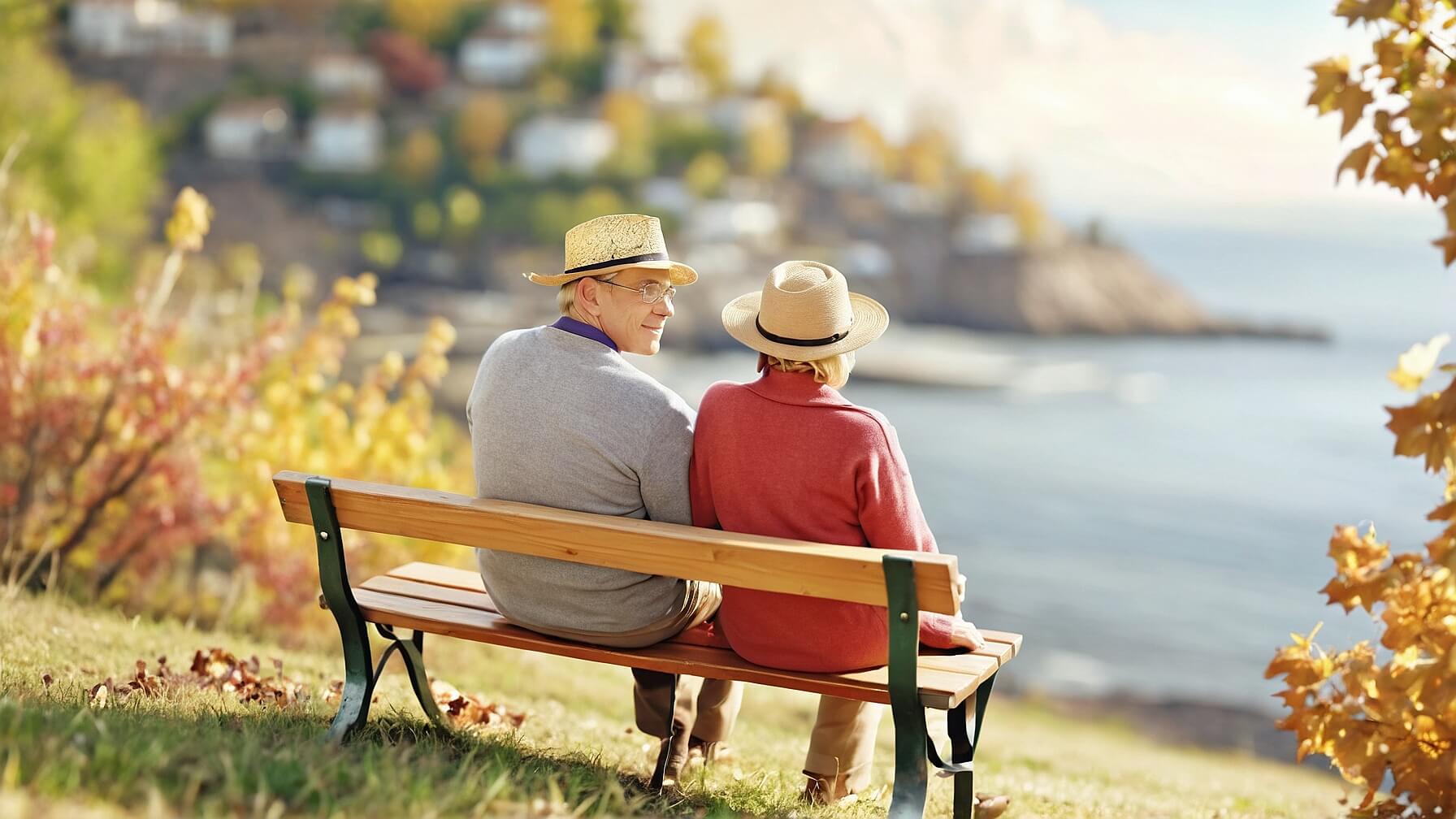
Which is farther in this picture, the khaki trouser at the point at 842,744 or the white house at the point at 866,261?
the white house at the point at 866,261

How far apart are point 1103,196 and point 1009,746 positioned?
250 ft

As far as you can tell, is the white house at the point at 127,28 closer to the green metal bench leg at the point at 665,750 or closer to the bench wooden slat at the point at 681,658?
the bench wooden slat at the point at 681,658

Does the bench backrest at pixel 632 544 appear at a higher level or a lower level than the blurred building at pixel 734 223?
lower

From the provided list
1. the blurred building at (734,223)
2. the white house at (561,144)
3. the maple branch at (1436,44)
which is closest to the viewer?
the maple branch at (1436,44)

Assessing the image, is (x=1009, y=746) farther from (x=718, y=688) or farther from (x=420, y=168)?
(x=420, y=168)

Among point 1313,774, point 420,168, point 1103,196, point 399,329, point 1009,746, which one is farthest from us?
point 1103,196

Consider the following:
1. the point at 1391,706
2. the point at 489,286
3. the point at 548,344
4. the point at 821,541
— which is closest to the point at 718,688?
the point at 821,541

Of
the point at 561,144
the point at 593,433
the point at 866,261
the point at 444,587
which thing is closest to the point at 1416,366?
the point at 593,433

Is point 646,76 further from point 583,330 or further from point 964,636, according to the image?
point 964,636

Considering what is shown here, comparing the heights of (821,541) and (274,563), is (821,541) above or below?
above

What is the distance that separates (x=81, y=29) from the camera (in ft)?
180

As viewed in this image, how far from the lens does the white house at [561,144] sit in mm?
59344

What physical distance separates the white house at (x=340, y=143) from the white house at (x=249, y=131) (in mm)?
1198

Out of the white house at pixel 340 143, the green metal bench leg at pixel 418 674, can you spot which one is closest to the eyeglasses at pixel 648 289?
the green metal bench leg at pixel 418 674
